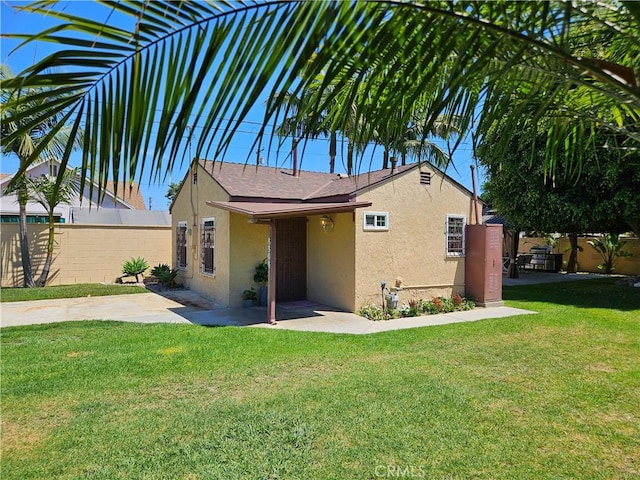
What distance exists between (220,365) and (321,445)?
3.02 m

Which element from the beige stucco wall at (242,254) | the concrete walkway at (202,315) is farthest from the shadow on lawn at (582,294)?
the beige stucco wall at (242,254)

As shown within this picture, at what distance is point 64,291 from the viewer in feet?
49.1

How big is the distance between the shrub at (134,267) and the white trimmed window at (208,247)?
488 centimetres

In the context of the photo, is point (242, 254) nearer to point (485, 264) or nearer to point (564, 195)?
point (485, 264)

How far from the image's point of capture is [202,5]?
1574 mm

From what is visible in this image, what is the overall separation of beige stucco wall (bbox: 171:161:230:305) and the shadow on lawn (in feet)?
32.1

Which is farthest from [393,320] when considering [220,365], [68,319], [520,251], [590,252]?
[520,251]

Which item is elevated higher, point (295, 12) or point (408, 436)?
point (295, 12)

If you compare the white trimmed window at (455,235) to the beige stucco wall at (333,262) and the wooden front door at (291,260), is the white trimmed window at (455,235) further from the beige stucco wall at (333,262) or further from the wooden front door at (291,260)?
the wooden front door at (291,260)

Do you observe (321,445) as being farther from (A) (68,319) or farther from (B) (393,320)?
(A) (68,319)

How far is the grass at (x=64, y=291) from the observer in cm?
1367

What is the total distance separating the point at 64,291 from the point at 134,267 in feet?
10.0

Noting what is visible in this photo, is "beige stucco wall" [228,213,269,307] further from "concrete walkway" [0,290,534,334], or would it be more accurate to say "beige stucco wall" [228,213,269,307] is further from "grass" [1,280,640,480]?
"grass" [1,280,640,480]

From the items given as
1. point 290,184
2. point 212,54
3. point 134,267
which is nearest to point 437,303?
point 290,184
